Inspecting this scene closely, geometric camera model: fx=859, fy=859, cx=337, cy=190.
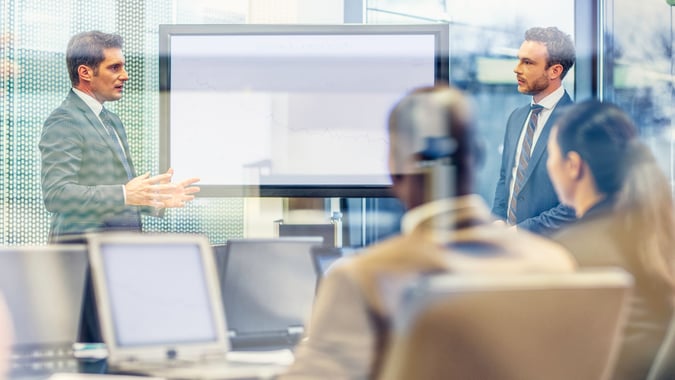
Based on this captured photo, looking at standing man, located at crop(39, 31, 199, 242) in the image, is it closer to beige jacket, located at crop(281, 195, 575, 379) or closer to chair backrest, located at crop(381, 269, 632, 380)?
beige jacket, located at crop(281, 195, 575, 379)

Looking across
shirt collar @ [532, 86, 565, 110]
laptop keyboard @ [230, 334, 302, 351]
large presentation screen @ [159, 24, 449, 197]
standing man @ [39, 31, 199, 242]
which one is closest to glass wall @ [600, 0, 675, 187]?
shirt collar @ [532, 86, 565, 110]

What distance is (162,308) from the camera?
6.75ft

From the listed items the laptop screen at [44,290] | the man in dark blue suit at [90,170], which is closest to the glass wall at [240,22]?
the man in dark blue suit at [90,170]

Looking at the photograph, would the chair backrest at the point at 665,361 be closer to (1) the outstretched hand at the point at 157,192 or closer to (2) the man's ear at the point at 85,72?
(1) the outstretched hand at the point at 157,192

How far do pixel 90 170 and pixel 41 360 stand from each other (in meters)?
1.23

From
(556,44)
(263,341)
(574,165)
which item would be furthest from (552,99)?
(263,341)

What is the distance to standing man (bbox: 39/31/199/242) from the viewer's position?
3223mm

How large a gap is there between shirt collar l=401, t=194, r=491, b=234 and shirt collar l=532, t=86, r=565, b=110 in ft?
7.38

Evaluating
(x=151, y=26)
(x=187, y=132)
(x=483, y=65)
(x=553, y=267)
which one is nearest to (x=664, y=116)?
(x=483, y=65)

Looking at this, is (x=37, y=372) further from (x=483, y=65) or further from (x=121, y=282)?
(x=483, y=65)

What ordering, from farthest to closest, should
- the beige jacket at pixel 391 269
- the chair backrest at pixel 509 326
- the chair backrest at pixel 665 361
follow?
the chair backrest at pixel 665 361 → the beige jacket at pixel 391 269 → the chair backrest at pixel 509 326

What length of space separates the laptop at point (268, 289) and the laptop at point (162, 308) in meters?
0.22

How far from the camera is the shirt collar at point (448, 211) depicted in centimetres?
158

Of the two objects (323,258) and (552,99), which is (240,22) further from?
(323,258)
